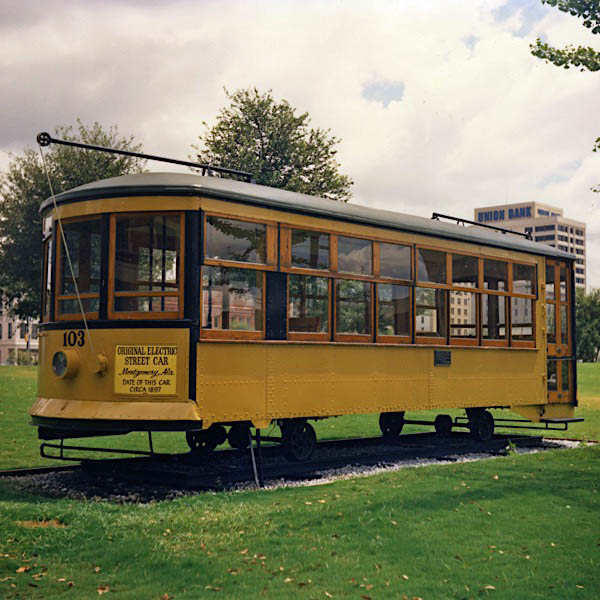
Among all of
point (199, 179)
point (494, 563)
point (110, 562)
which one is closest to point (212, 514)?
point (110, 562)

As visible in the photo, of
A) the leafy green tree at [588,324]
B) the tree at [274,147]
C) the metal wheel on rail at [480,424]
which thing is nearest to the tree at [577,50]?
the metal wheel on rail at [480,424]

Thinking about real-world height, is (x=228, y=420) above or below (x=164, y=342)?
below

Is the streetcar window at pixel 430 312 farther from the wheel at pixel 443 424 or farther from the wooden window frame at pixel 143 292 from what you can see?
the wooden window frame at pixel 143 292

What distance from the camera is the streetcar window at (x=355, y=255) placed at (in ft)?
37.4

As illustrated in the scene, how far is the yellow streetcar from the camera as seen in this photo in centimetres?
965

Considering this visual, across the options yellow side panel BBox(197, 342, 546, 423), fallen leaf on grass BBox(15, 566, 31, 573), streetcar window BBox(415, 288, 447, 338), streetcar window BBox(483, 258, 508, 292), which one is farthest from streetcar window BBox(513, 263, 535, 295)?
fallen leaf on grass BBox(15, 566, 31, 573)

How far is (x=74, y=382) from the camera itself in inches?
393

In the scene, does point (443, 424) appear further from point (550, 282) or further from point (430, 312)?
point (430, 312)

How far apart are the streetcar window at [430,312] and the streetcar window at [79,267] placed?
4776 millimetres

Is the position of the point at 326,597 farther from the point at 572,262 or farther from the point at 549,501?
the point at 572,262

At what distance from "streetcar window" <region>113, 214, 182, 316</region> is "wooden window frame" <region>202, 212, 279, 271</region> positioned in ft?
1.02

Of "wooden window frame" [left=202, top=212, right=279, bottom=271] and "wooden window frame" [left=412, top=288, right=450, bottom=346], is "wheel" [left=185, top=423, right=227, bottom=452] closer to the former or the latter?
"wooden window frame" [left=202, top=212, right=279, bottom=271]

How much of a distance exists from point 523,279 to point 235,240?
22.3ft

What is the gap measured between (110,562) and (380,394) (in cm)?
591
